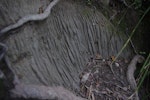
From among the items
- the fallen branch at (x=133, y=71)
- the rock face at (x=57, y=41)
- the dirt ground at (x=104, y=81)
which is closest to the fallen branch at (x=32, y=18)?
the rock face at (x=57, y=41)

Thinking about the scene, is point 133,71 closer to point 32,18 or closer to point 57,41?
point 57,41

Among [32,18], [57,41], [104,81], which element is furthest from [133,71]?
[32,18]

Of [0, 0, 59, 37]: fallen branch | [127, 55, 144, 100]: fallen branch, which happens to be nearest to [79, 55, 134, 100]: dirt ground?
[127, 55, 144, 100]: fallen branch

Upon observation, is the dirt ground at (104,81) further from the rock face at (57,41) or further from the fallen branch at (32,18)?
the fallen branch at (32,18)

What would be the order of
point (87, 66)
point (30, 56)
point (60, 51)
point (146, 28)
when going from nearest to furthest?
point (30, 56)
point (60, 51)
point (87, 66)
point (146, 28)

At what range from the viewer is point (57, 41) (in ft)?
6.44

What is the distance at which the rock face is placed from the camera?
1.77 metres

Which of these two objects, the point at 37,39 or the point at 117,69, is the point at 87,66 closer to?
the point at 117,69

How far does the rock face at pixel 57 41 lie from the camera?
5.82 ft

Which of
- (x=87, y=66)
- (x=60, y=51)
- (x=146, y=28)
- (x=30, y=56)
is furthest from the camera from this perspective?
(x=146, y=28)

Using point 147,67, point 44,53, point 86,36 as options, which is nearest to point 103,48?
point 86,36

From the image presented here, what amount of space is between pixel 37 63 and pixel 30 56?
59mm

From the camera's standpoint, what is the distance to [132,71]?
217 cm

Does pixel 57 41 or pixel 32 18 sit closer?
pixel 32 18
